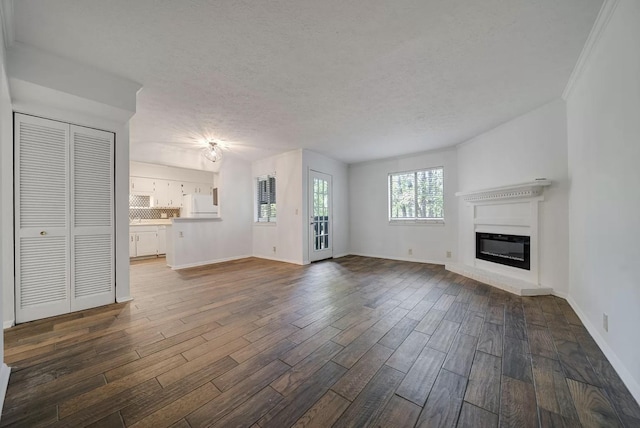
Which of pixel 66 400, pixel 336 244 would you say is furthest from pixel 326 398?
pixel 336 244

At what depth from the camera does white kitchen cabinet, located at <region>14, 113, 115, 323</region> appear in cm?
243

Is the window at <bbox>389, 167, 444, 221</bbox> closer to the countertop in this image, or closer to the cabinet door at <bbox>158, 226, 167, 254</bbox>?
the countertop

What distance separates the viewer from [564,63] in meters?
2.34

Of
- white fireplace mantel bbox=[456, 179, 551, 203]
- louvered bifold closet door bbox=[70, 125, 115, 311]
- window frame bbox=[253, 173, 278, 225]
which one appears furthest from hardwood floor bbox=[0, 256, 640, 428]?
window frame bbox=[253, 173, 278, 225]

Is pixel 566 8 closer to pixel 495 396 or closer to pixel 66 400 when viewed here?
pixel 495 396

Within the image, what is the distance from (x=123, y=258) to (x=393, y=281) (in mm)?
3723

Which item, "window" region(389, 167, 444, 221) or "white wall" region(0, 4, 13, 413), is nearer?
"white wall" region(0, 4, 13, 413)

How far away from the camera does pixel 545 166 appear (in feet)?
10.5

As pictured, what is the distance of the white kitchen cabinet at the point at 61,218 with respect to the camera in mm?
2432

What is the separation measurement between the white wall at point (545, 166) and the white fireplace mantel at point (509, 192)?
0.14 m

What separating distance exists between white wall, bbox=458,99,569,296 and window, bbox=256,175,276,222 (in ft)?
14.7

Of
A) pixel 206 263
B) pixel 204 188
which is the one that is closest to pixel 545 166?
pixel 206 263

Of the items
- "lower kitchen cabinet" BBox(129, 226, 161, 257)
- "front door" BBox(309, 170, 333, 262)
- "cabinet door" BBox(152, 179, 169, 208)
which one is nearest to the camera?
"front door" BBox(309, 170, 333, 262)

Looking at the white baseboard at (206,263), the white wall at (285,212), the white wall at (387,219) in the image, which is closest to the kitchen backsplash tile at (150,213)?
the white baseboard at (206,263)
